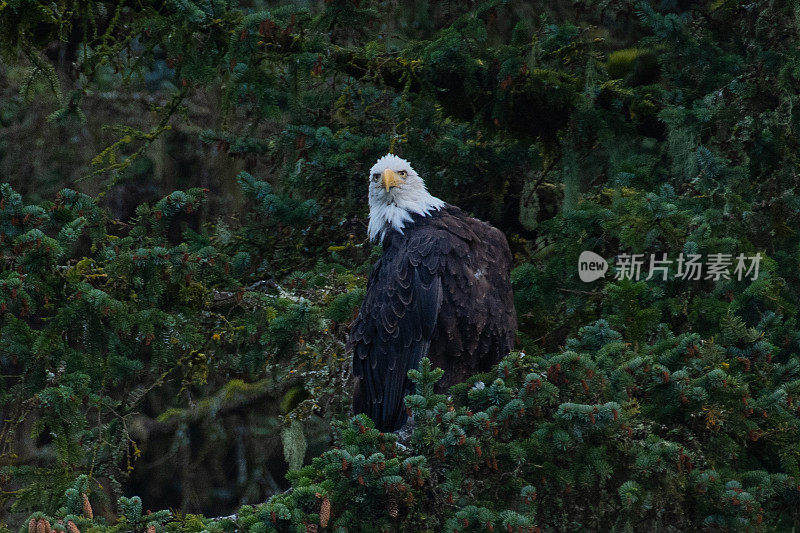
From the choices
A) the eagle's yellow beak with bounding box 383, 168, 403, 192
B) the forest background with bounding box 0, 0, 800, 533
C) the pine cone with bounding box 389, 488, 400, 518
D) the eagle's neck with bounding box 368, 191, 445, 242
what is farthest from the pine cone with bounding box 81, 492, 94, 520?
the eagle's yellow beak with bounding box 383, 168, 403, 192

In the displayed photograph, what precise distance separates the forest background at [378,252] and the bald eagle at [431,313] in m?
0.17

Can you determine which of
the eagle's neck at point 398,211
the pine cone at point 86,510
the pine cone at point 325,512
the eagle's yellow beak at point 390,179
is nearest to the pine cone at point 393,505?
the pine cone at point 325,512

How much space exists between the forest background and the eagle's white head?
1.01 ft

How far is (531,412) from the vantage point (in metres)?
3.34

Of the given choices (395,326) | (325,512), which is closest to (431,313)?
(395,326)

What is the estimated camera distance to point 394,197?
5.11m

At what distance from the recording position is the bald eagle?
185 inches

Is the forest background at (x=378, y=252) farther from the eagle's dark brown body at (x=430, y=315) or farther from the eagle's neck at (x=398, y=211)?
the eagle's neck at (x=398, y=211)

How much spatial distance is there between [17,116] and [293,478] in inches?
195

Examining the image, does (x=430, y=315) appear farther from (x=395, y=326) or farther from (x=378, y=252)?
(x=378, y=252)

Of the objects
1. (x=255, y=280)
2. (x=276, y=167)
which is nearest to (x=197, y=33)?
(x=276, y=167)

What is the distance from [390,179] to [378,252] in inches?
18.2

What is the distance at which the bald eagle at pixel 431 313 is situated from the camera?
15.5 feet

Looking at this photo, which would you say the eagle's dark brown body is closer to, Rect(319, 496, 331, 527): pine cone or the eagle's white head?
the eagle's white head
